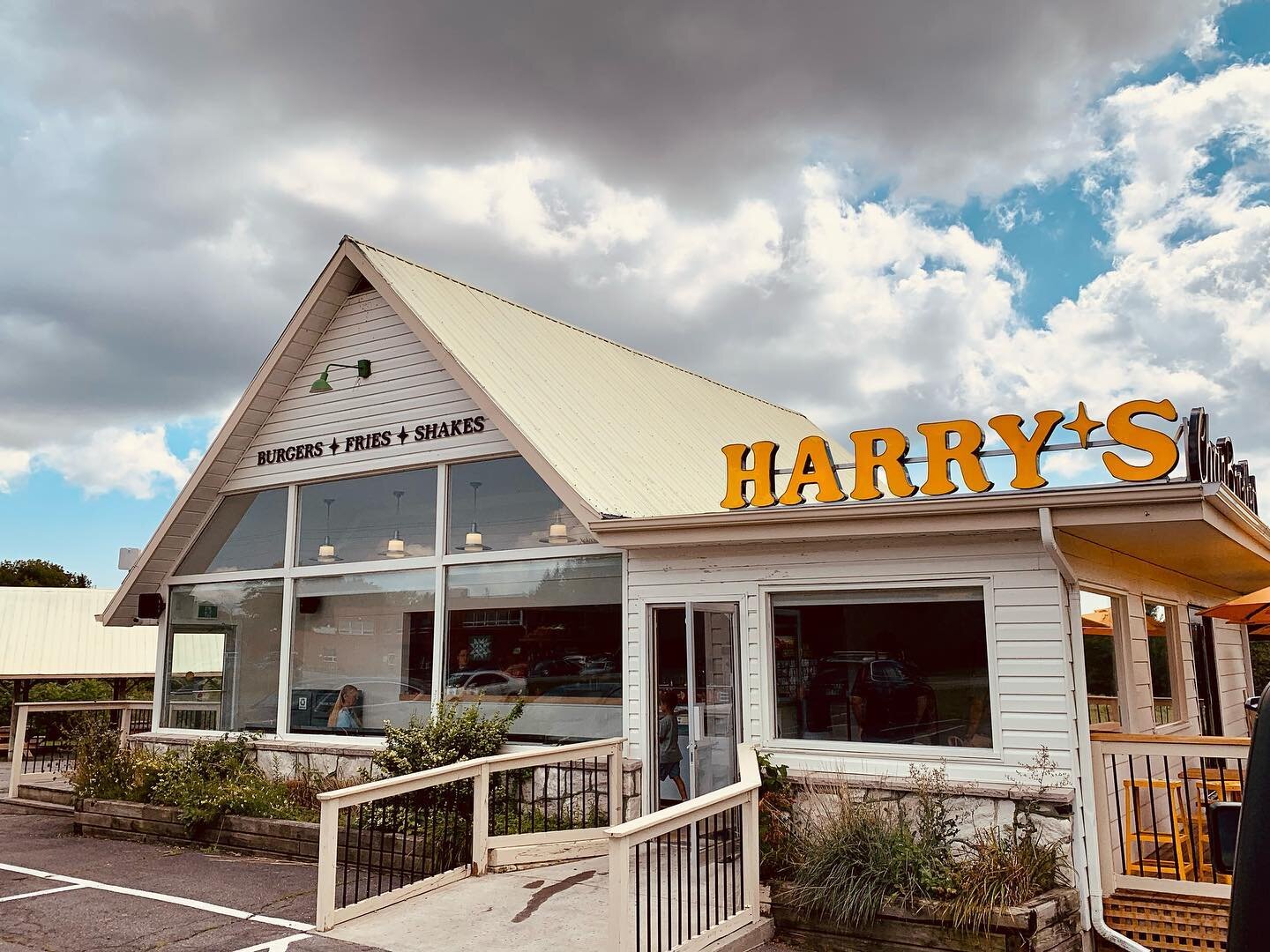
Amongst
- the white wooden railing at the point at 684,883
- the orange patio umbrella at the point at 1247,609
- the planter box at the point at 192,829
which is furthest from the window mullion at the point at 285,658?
the orange patio umbrella at the point at 1247,609

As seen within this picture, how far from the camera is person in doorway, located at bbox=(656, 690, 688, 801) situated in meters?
9.42

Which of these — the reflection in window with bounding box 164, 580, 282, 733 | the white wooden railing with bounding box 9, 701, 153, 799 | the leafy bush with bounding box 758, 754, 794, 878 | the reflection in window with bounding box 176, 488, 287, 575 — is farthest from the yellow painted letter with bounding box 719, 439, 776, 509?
the white wooden railing with bounding box 9, 701, 153, 799

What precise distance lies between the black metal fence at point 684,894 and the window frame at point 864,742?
32.5 inches

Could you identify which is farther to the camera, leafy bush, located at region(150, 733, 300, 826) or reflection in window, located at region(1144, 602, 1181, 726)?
reflection in window, located at region(1144, 602, 1181, 726)

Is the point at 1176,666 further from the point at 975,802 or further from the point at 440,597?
the point at 440,597

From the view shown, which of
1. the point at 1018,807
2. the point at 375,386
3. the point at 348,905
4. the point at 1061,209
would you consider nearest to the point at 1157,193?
the point at 1061,209

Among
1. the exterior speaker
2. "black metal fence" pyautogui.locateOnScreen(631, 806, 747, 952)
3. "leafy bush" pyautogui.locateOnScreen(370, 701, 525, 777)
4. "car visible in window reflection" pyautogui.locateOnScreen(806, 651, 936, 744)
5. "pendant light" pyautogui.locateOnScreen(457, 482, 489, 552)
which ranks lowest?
"black metal fence" pyautogui.locateOnScreen(631, 806, 747, 952)

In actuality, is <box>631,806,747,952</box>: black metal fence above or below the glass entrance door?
below

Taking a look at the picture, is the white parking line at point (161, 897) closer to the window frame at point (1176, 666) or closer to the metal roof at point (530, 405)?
the metal roof at point (530, 405)

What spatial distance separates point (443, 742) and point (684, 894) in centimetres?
330

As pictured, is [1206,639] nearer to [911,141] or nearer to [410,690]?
[911,141]

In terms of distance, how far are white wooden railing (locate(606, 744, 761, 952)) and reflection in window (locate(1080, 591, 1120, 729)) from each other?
3516 mm

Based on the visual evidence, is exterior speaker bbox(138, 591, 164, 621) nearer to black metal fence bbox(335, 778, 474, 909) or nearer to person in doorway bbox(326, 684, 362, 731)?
person in doorway bbox(326, 684, 362, 731)

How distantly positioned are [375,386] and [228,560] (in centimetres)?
353
